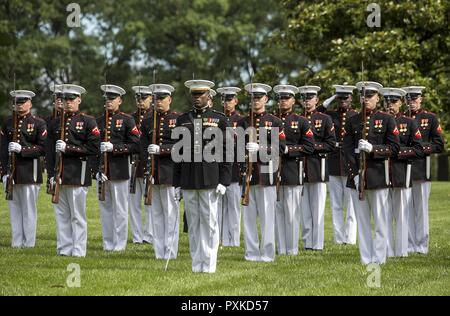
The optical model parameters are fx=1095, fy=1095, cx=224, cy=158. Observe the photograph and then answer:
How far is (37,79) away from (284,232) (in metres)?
35.8

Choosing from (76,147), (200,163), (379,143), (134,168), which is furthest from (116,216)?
(379,143)

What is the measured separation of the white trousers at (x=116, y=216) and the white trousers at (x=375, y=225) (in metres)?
4.02

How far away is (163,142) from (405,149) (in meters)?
3.42

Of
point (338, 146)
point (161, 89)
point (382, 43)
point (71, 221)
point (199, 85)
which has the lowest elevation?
point (71, 221)

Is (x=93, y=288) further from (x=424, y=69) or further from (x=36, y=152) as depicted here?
(x=424, y=69)

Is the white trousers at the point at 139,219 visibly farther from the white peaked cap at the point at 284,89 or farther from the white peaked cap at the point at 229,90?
the white peaked cap at the point at 284,89

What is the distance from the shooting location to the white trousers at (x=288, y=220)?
16.3 meters

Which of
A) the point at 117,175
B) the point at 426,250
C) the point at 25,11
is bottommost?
the point at 426,250

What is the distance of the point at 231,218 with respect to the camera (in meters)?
18.1

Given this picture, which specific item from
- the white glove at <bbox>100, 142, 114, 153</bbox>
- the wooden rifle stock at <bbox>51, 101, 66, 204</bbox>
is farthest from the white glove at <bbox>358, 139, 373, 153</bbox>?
the wooden rifle stock at <bbox>51, 101, 66, 204</bbox>

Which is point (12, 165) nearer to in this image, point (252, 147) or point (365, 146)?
point (252, 147)

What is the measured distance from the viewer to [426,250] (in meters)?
16.7

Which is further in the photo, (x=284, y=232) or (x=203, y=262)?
(x=284, y=232)

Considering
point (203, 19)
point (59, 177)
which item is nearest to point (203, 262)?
point (59, 177)
